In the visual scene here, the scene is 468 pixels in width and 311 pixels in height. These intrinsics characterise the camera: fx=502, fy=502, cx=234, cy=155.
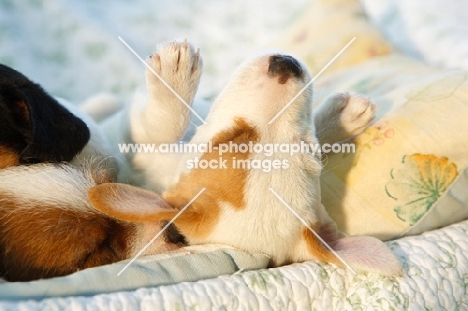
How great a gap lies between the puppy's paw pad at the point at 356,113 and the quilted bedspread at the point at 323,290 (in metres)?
0.34

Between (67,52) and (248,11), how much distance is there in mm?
925

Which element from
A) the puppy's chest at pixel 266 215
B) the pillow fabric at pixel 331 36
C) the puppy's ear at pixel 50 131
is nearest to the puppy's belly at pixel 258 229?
the puppy's chest at pixel 266 215

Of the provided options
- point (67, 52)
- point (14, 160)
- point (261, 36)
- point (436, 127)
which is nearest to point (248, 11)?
point (261, 36)

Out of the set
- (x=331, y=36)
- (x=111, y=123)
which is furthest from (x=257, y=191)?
(x=331, y=36)

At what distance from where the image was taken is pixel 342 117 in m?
1.34

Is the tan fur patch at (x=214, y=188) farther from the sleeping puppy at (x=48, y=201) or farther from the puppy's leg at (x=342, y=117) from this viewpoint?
the puppy's leg at (x=342, y=117)

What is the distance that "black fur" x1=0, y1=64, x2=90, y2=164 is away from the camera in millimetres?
1087

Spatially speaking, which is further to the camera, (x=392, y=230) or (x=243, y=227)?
(x=392, y=230)

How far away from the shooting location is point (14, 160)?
3.63 feet

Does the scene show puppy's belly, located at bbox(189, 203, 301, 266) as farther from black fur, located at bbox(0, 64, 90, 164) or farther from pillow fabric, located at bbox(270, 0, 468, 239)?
black fur, located at bbox(0, 64, 90, 164)

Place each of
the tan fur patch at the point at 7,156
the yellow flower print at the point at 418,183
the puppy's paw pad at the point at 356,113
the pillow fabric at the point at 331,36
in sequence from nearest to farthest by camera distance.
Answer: the tan fur patch at the point at 7,156
the yellow flower print at the point at 418,183
the puppy's paw pad at the point at 356,113
the pillow fabric at the point at 331,36

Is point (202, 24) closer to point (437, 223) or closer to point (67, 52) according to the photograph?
point (67, 52)

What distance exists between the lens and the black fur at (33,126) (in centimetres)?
109

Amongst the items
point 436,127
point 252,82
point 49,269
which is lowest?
point 49,269
